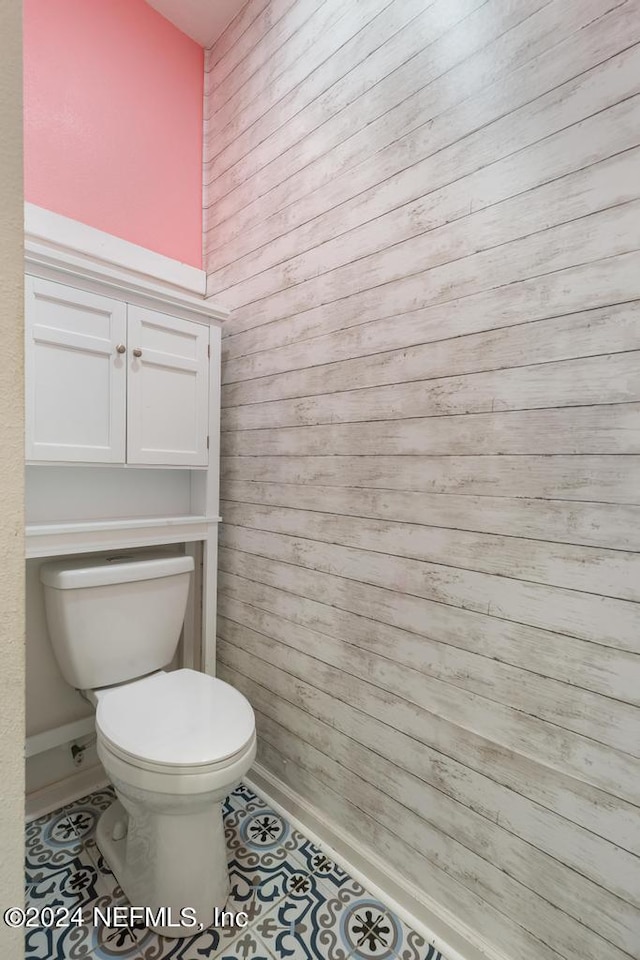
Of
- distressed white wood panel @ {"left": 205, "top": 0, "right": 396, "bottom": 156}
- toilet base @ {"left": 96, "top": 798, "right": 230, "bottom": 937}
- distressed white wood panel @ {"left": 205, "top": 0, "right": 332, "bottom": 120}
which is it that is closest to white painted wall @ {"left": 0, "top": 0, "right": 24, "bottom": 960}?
toilet base @ {"left": 96, "top": 798, "right": 230, "bottom": 937}

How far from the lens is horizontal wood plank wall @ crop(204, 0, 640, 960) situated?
2.70ft

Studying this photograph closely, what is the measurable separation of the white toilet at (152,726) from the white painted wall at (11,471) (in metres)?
0.51

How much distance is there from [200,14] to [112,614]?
2.09 meters

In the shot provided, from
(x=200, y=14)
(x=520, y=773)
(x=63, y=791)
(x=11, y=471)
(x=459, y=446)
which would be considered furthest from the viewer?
(x=200, y=14)

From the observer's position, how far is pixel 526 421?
36.3 inches

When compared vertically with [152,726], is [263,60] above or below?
above

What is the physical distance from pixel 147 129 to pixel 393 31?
0.95m

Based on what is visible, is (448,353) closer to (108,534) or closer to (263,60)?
(108,534)

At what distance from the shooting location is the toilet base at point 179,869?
1.07 metres

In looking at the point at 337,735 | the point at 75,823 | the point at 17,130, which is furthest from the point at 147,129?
the point at 75,823

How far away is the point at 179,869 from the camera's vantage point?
3.53 feet

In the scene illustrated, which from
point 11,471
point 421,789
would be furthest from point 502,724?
point 11,471

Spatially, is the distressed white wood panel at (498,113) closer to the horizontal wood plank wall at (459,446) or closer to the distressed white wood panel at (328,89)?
the horizontal wood plank wall at (459,446)

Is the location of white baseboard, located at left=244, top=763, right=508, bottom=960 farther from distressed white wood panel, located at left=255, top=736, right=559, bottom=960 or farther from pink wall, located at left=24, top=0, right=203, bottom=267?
pink wall, located at left=24, top=0, right=203, bottom=267
